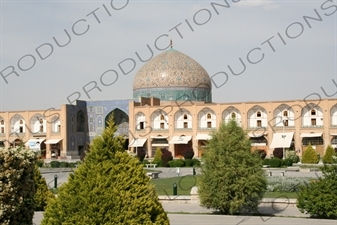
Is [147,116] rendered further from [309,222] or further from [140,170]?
[140,170]

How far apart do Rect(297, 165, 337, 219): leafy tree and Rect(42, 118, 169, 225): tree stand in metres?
5.61

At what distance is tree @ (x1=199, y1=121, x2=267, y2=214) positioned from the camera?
11.3 meters

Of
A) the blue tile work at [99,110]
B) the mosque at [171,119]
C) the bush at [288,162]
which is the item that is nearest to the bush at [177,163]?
the mosque at [171,119]

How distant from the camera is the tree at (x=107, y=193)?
571 centimetres

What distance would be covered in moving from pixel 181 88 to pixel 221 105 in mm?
5596

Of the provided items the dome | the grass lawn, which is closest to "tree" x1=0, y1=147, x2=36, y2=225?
the grass lawn

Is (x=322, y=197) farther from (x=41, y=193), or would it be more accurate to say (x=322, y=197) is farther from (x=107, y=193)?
(x=107, y=193)

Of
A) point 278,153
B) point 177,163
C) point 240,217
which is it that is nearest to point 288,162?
point 278,153

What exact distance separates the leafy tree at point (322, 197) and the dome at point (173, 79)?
32560 mm

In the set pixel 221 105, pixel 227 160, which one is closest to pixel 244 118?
pixel 221 105

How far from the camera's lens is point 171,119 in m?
40.2

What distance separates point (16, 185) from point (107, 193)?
1874mm

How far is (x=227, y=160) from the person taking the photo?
11531 mm

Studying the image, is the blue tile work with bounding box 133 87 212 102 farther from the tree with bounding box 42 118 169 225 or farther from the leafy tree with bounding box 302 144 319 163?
the tree with bounding box 42 118 169 225
